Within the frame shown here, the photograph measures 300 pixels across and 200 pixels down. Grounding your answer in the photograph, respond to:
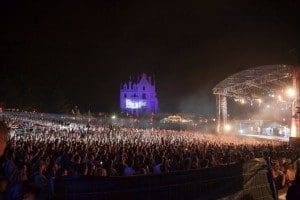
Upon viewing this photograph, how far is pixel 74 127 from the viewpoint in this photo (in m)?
30.6

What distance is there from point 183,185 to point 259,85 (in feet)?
101

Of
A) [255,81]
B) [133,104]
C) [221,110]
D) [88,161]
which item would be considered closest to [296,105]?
[255,81]

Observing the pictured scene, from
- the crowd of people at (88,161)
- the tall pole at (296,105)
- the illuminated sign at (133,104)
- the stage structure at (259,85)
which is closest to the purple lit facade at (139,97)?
the illuminated sign at (133,104)

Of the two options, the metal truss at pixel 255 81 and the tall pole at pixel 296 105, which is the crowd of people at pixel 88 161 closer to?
the tall pole at pixel 296 105

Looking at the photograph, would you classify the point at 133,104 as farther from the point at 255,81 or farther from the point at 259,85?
the point at 255,81

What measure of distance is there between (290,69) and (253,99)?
1261 cm

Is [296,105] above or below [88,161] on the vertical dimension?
above

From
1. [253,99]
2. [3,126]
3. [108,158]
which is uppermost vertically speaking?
[253,99]

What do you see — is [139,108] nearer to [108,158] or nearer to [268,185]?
[108,158]

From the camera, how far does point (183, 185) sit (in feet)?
17.1

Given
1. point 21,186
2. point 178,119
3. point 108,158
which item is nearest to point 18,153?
point 108,158

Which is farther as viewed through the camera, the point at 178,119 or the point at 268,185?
the point at 178,119

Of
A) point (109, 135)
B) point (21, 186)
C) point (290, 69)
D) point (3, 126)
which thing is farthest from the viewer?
point (290, 69)

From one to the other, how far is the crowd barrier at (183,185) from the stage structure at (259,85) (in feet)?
73.9
